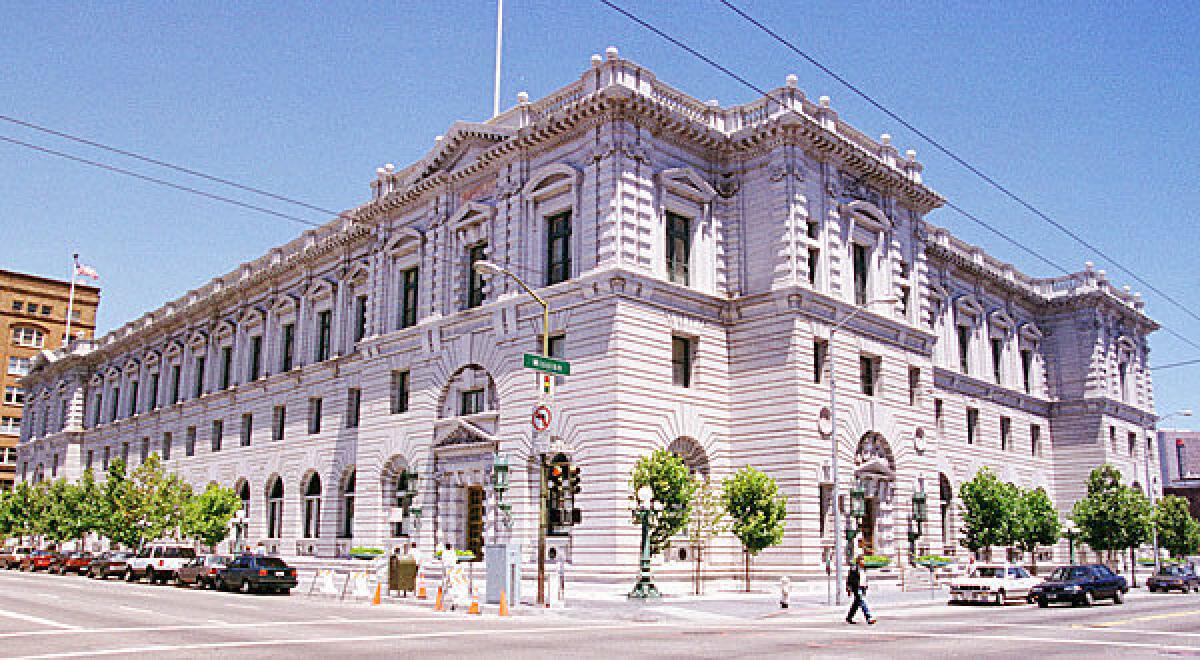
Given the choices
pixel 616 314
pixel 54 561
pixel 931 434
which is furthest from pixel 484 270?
pixel 54 561

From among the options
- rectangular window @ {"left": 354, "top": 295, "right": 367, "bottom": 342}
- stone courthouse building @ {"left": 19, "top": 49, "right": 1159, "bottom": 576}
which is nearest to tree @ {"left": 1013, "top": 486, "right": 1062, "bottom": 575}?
stone courthouse building @ {"left": 19, "top": 49, "right": 1159, "bottom": 576}

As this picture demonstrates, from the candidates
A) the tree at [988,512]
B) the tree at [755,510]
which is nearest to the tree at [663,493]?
the tree at [755,510]

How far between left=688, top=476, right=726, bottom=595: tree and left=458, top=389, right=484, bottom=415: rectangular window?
10715mm

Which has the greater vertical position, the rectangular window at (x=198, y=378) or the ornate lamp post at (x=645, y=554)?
the rectangular window at (x=198, y=378)

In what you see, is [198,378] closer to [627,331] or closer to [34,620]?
[627,331]

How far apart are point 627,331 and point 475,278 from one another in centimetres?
1111

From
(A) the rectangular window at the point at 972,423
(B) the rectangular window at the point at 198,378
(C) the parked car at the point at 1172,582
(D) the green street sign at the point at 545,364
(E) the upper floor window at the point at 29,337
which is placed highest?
(E) the upper floor window at the point at 29,337

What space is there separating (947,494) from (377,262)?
34.2 meters

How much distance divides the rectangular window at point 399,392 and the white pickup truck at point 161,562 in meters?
12.1

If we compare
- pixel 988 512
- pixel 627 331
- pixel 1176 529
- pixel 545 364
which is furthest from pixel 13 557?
pixel 1176 529

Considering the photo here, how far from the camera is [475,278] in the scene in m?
46.0

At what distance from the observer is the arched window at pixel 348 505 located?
5331 cm

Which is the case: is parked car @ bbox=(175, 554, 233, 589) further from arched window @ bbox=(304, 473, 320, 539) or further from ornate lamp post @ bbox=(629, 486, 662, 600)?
ornate lamp post @ bbox=(629, 486, 662, 600)

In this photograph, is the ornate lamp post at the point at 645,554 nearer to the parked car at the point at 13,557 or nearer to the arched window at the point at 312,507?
the arched window at the point at 312,507
